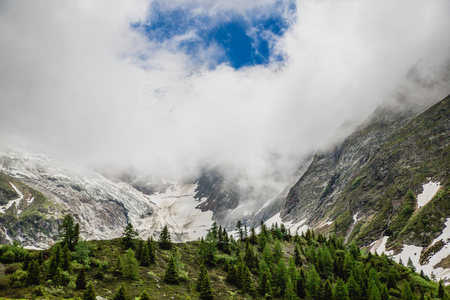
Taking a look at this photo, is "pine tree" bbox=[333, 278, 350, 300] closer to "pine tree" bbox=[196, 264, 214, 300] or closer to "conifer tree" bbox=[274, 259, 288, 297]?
"conifer tree" bbox=[274, 259, 288, 297]

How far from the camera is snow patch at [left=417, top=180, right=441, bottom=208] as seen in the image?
185 m

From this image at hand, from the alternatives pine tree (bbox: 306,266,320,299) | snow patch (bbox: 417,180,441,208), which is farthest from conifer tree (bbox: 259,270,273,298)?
snow patch (bbox: 417,180,441,208)

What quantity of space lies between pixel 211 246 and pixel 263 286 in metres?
16.1

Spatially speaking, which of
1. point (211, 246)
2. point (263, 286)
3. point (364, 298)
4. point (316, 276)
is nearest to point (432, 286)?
point (364, 298)

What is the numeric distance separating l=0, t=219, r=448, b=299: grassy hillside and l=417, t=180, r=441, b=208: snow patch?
109m

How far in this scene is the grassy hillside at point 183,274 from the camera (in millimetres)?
43312

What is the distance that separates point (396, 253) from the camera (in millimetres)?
156500

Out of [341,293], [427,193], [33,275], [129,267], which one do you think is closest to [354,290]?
[341,293]

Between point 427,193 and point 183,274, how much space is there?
186094mm

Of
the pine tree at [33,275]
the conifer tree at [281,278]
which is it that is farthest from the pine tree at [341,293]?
the pine tree at [33,275]

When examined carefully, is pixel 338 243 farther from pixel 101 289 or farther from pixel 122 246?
pixel 101 289

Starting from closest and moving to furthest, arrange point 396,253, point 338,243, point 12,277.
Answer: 1. point 12,277
2. point 338,243
3. point 396,253

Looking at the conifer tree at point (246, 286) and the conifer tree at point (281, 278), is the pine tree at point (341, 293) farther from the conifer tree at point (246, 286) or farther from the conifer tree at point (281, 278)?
the conifer tree at point (246, 286)

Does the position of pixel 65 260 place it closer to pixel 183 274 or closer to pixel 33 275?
pixel 33 275
